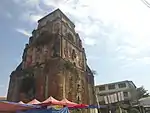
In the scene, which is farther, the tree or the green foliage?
the tree

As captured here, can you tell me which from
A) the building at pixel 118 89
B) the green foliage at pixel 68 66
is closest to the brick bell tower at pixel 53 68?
the green foliage at pixel 68 66

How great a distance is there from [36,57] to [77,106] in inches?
524

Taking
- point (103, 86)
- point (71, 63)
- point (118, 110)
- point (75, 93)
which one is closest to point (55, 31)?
point (71, 63)

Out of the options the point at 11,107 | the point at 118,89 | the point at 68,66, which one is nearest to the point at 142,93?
the point at 118,89

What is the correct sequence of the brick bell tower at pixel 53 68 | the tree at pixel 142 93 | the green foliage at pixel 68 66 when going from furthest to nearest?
the tree at pixel 142 93 < the green foliage at pixel 68 66 < the brick bell tower at pixel 53 68

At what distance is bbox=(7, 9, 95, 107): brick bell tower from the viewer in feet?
65.6

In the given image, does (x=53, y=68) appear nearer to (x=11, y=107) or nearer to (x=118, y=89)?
(x=11, y=107)

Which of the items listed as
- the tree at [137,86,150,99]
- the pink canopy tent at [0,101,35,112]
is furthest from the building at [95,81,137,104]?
the pink canopy tent at [0,101,35,112]

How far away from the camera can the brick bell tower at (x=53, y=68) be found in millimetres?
19984

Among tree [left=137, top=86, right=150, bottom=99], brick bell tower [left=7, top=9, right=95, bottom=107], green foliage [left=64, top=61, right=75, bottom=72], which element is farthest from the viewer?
tree [left=137, top=86, right=150, bottom=99]

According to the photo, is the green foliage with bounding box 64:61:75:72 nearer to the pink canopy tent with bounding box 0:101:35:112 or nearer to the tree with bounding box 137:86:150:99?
the pink canopy tent with bounding box 0:101:35:112

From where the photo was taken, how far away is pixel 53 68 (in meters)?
20.4

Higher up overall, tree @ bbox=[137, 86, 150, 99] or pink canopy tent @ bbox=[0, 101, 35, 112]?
tree @ bbox=[137, 86, 150, 99]

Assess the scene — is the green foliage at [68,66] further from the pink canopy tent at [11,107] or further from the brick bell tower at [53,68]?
the pink canopy tent at [11,107]
